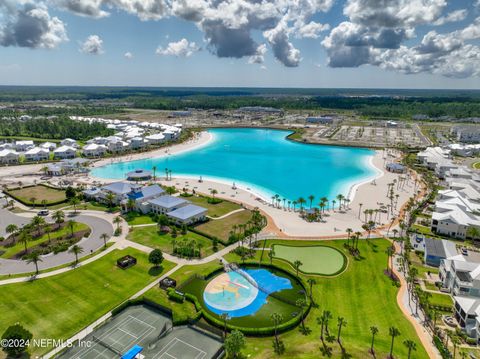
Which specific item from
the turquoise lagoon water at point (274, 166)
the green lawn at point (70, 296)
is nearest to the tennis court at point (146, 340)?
the green lawn at point (70, 296)

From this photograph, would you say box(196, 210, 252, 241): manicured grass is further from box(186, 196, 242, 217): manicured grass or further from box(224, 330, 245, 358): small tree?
box(224, 330, 245, 358): small tree

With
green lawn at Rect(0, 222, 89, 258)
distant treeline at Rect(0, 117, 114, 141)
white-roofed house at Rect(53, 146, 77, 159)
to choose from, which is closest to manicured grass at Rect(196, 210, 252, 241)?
green lawn at Rect(0, 222, 89, 258)

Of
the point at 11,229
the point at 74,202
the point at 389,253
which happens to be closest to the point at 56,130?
the point at 74,202

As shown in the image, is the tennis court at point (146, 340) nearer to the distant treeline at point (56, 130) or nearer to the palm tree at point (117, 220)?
the palm tree at point (117, 220)

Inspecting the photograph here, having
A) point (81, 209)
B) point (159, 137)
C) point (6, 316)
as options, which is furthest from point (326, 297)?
point (159, 137)

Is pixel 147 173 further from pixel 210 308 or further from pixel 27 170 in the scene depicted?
pixel 210 308

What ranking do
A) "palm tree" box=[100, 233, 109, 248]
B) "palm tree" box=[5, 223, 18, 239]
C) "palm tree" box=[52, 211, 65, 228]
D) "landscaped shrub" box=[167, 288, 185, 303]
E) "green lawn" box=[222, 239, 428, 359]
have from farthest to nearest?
"palm tree" box=[52, 211, 65, 228]
"palm tree" box=[5, 223, 18, 239]
"palm tree" box=[100, 233, 109, 248]
"landscaped shrub" box=[167, 288, 185, 303]
"green lawn" box=[222, 239, 428, 359]
